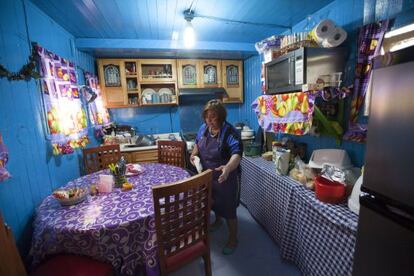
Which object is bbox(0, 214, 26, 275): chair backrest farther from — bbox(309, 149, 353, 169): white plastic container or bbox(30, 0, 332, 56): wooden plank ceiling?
bbox(309, 149, 353, 169): white plastic container

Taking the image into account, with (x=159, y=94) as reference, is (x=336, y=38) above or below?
above

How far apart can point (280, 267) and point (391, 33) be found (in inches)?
73.1

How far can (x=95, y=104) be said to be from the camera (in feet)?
8.31

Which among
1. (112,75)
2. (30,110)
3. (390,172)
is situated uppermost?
(112,75)

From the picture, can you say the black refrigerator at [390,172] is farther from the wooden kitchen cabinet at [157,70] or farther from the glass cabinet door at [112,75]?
the glass cabinet door at [112,75]

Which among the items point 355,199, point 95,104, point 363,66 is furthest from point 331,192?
point 95,104

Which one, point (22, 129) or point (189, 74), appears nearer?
point (22, 129)

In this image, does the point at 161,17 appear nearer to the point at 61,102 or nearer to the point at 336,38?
the point at 61,102

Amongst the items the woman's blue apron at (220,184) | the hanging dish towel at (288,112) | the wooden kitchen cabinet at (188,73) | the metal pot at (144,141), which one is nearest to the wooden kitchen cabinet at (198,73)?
the wooden kitchen cabinet at (188,73)

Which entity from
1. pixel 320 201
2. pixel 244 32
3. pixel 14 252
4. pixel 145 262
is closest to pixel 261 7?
pixel 244 32

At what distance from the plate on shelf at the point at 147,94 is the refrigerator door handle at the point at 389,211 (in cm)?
284

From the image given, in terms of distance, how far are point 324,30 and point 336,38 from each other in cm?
12

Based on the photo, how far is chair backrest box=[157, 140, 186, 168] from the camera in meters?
2.25

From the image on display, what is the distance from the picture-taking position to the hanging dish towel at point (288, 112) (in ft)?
5.05
